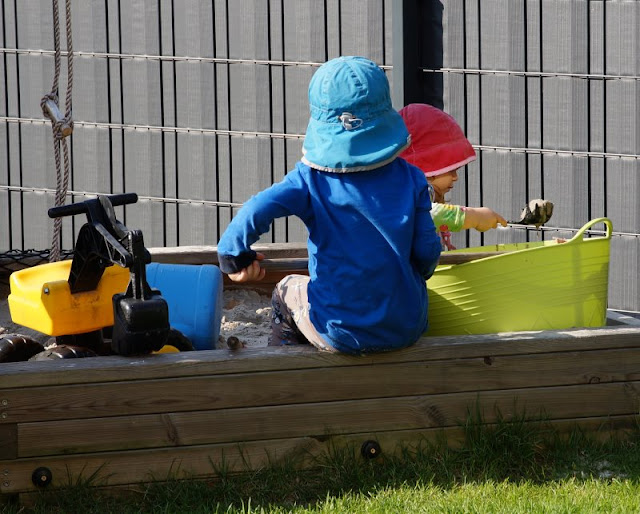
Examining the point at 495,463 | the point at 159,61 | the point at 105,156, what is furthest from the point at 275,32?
the point at 495,463

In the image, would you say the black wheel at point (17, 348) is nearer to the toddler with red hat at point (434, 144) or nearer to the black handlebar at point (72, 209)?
the black handlebar at point (72, 209)

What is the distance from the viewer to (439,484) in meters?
3.00

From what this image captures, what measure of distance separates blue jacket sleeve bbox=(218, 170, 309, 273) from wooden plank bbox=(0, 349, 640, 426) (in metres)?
0.30

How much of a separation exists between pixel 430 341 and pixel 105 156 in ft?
10.9

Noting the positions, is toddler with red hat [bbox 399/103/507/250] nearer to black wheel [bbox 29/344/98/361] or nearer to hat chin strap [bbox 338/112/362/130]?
hat chin strap [bbox 338/112/362/130]

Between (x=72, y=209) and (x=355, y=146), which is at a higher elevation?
(x=355, y=146)

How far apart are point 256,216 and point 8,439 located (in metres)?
0.81

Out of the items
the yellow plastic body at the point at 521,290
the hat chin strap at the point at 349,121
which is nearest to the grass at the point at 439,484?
the yellow plastic body at the point at 521,290

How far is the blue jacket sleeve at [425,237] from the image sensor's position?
3.06 m

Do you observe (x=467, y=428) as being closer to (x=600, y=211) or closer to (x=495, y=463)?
(x=495, y=463)

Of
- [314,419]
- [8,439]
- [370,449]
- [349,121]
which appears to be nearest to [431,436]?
[370,449]

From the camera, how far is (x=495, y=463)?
3088 mm

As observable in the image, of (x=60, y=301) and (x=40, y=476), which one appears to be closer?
(x=40, y=476)

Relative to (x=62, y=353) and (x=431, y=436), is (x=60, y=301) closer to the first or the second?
(x=62, y=353)
